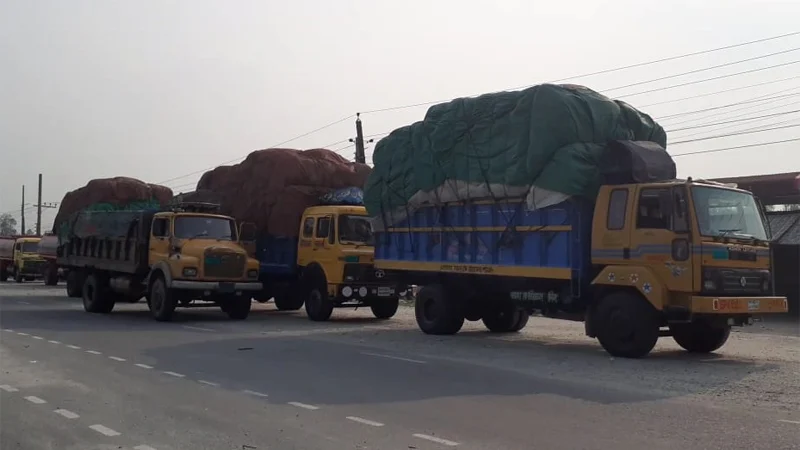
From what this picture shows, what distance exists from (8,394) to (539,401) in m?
6.18

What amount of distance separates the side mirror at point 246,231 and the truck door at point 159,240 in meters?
1.75

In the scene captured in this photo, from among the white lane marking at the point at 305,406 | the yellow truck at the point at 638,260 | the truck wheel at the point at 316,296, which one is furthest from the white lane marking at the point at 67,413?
the truck wheel at the point at 316,296

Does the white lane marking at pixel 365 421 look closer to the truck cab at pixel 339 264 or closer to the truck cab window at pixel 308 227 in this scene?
the truck cab at pixel 339 264

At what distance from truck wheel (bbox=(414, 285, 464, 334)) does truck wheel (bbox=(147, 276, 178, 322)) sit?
614 centimetres

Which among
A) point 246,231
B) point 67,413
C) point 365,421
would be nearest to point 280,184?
point 246,231

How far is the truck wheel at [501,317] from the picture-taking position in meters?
17.4

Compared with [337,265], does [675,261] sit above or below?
above

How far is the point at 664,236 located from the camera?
1247 cm

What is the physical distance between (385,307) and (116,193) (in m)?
11.6

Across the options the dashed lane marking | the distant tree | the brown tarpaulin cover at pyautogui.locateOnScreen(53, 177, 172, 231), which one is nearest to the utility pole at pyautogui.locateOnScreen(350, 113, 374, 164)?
the brown tarpaulin cover at pyautogui.locateOnScreen(53, 177, 172, 231)

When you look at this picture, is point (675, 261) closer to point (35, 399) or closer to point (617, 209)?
point (617, 209)

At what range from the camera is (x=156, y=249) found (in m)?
20.6

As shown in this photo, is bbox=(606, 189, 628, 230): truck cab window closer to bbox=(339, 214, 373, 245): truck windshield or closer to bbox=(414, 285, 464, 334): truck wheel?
bbox=(414, 285, 464, 334): truck wheel

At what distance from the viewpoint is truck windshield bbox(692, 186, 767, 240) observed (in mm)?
12438
